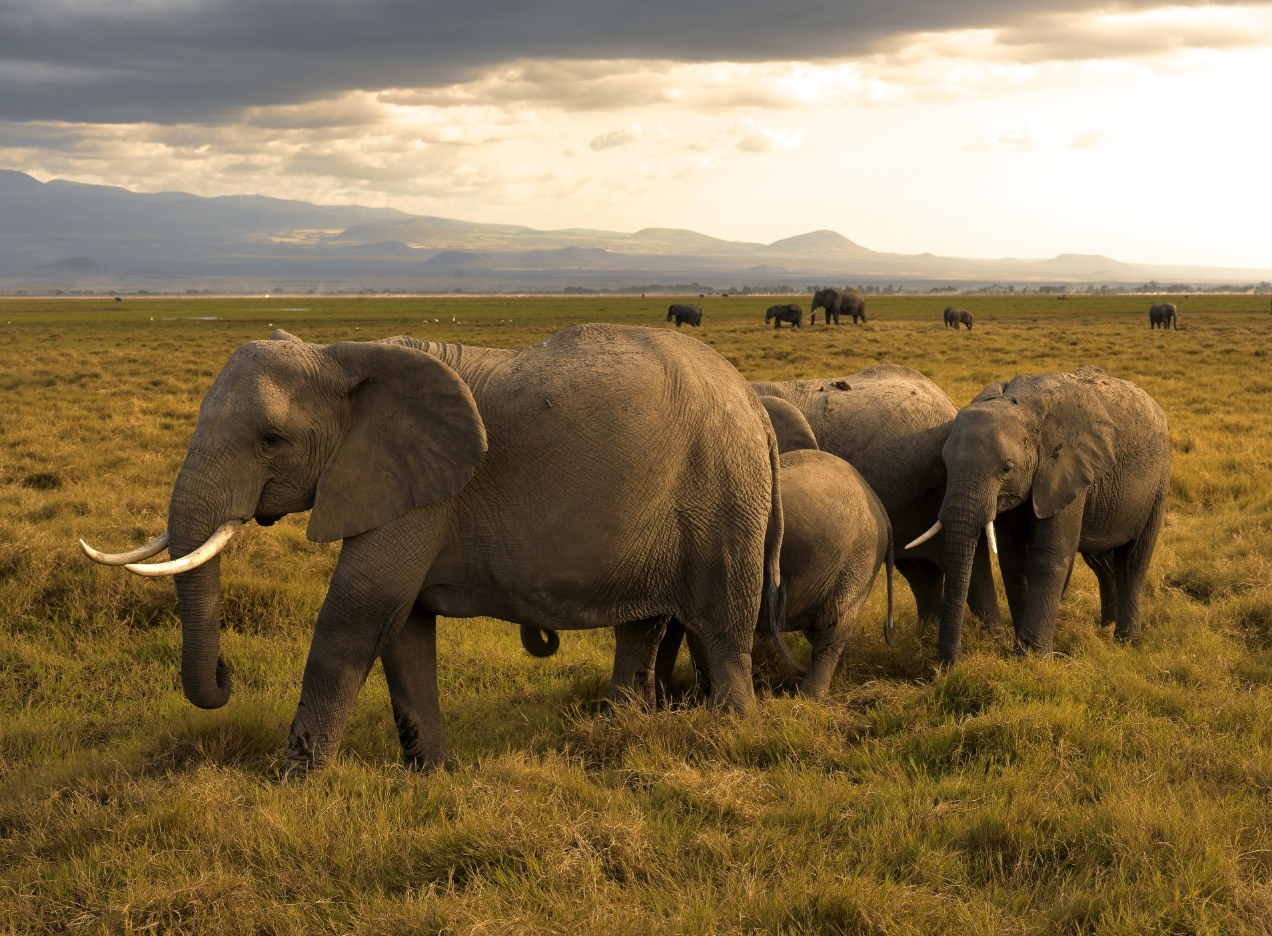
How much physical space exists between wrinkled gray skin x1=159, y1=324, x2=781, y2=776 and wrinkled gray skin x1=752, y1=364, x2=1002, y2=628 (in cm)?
217

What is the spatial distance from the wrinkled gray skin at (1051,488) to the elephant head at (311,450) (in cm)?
361

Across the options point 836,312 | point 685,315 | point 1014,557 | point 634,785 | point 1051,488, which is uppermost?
point 836,312

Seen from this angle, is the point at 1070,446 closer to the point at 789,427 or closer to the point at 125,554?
the point at 789,427

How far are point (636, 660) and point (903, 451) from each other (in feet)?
10.2

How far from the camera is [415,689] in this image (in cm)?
546

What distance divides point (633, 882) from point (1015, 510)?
192 inches

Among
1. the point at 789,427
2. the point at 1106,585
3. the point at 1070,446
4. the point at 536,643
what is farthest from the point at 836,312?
the point at 536,643

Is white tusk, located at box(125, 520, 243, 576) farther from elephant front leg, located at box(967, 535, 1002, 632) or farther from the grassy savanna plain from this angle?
elephant front leg, located at box(967, 535, 1002, 632)

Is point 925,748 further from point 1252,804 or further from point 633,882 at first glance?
point 633,882

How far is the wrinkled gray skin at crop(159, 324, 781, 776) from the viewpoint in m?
4.78

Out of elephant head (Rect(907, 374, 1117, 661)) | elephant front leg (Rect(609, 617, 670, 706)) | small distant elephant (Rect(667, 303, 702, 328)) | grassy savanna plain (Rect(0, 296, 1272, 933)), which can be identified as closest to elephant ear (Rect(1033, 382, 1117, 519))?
elephant head (Rect(907, 374, 1117, 661))

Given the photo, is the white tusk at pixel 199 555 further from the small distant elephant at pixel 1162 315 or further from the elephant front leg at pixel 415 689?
the small distant elephant at pixel 1162 315

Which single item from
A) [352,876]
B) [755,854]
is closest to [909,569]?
[755,854]

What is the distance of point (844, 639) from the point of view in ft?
21.6
